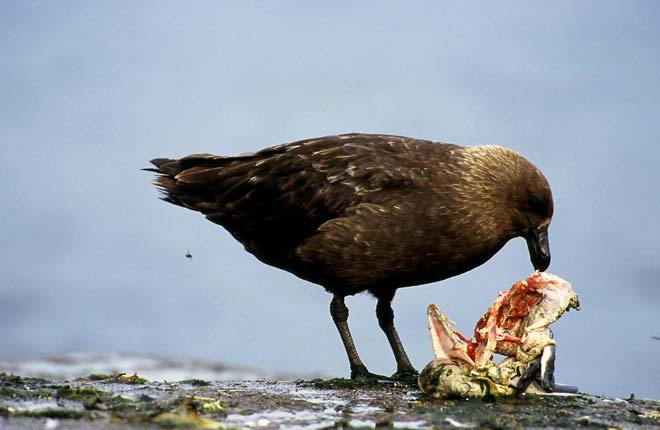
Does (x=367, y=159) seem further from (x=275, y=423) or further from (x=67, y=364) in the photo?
(x=67, y=364)

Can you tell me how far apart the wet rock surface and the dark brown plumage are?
1022mm

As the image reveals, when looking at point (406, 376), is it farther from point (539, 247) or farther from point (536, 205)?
point (536, 205)

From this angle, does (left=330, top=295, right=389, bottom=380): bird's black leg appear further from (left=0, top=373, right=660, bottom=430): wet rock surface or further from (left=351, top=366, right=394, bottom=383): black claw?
(left=0, top=373, right=660, bottom=430): wet rock surface

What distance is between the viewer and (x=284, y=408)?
20.5 feet

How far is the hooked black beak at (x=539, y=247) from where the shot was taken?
27.8 ft

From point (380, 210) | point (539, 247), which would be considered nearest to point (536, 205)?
point (539, 247)

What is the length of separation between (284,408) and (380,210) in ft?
7.78

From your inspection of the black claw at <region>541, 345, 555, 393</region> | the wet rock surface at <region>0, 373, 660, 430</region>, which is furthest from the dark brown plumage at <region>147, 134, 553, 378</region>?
the black claw at <region>541, 345, 555, 393</region>

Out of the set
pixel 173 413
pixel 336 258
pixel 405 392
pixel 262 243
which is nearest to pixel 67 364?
pixel 262 243

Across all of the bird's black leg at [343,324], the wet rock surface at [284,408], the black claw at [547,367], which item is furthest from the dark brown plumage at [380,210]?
the black claw at [547,367]

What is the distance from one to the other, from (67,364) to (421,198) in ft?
16.3

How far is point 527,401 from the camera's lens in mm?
6879

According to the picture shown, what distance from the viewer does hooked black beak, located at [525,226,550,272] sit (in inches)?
334

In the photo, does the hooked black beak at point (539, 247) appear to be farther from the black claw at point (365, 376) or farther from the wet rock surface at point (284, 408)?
the black claw at point (365, 376)
